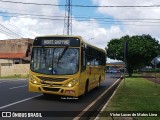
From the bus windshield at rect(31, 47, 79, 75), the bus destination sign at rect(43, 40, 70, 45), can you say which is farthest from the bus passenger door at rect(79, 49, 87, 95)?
the bus destination sign at rect(43, 40, 70, 45)

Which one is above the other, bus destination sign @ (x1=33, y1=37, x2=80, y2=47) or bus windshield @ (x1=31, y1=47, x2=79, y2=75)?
bus destination sign @ (x1=33, y1=37, x2=80, y2=47)

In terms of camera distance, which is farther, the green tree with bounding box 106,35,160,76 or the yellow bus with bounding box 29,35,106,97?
the green tree with bounding box 106,35,160,76

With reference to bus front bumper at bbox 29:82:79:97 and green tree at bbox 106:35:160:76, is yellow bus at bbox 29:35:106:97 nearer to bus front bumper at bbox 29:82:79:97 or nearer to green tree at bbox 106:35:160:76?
bus front bumper at bbox 29:82:79:97

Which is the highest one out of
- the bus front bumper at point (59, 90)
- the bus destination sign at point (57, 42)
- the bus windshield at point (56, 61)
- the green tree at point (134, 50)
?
the green tree at point (134, 50)

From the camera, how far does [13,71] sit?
69.7 m

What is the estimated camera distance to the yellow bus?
17781mm

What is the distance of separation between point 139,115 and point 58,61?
6050 millimetres

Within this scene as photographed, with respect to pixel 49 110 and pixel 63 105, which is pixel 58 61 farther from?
pixel 49 110

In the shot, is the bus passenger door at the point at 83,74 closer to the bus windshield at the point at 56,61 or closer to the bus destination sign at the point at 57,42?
the bus windshield at the point at 56,61

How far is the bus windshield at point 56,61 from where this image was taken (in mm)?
17969

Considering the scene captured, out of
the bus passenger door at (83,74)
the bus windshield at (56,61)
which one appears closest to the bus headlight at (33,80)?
the bus windshield at (56,61)

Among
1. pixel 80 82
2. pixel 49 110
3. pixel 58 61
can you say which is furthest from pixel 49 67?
pixel 49 110

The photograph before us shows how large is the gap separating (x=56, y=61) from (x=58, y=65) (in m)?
0.21

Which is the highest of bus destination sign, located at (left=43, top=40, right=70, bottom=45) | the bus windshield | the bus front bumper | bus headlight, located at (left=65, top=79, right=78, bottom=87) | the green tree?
the green tree
